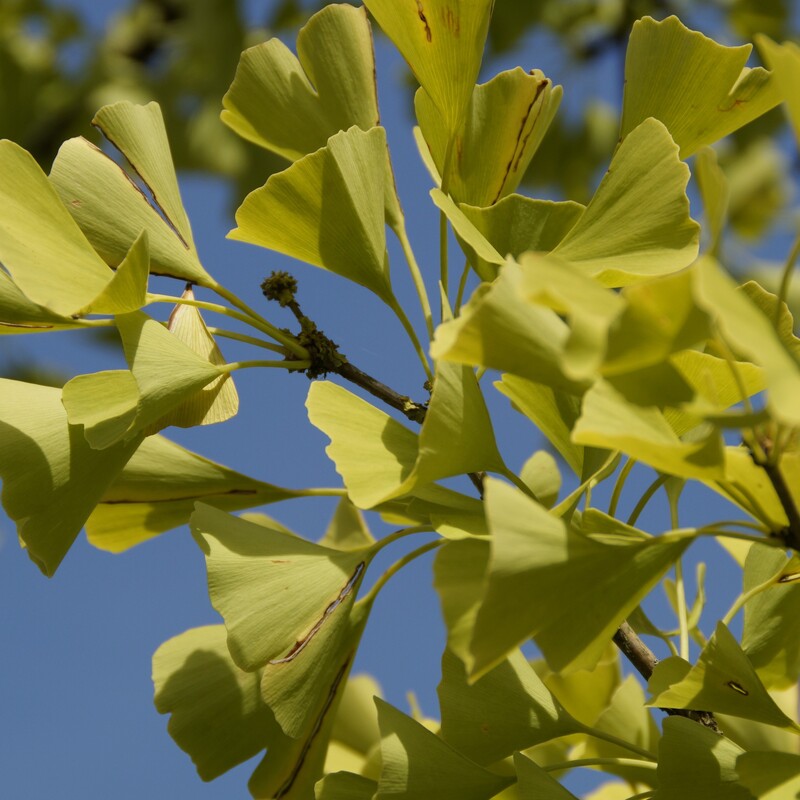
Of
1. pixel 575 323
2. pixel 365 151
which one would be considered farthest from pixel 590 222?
pixel 575 323

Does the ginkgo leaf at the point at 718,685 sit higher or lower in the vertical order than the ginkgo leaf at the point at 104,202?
lower

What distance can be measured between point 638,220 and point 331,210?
188 millimetres

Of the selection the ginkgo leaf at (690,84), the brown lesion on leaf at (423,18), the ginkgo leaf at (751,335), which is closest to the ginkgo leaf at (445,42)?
the brown lesion on leaf at (423,18)

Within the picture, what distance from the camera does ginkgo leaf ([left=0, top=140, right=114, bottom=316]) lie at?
1.89ft

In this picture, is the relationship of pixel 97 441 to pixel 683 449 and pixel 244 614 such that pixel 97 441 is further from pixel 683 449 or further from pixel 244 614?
pixel 683 449

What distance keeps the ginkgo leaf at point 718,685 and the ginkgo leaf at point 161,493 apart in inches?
12.1

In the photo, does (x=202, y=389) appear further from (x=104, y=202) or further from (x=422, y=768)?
(x=422, y=768)

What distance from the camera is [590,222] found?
2.05 feet

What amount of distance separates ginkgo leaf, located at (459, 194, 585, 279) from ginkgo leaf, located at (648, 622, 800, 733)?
9.5 inches

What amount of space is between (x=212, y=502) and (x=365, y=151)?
279mm

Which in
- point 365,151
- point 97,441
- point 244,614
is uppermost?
point 365,151

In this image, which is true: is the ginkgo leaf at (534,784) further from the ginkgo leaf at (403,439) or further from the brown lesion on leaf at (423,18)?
the brown lesion on leaf at (423,18)

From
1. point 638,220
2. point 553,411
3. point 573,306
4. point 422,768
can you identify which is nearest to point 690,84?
point 638,220

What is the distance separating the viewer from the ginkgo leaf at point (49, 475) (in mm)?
616
